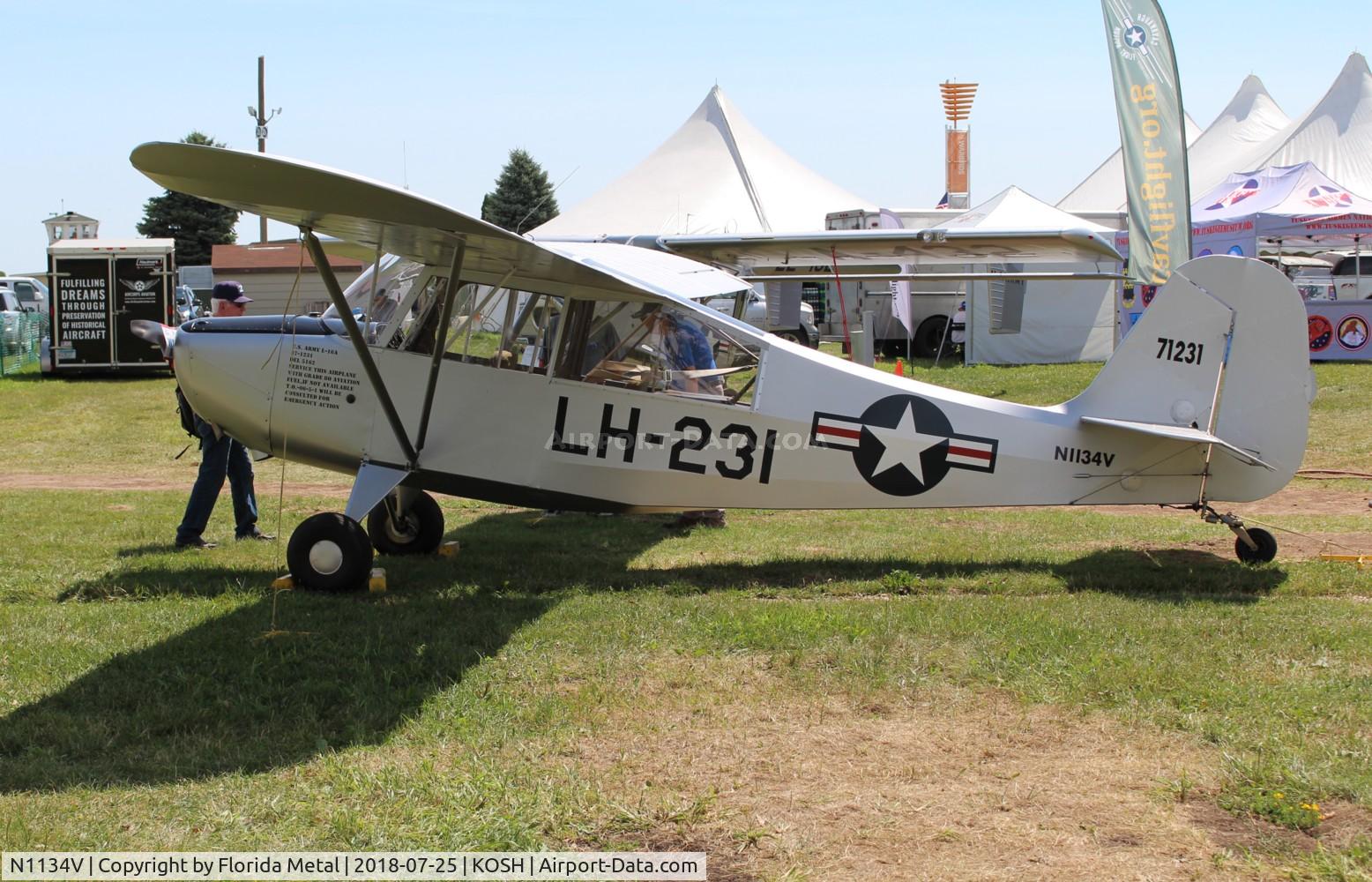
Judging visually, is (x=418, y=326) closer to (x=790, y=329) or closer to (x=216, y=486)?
(x=216, y=486)

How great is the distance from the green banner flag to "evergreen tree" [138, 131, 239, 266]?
51241mm

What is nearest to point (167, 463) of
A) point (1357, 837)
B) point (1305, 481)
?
point (1305, 481)

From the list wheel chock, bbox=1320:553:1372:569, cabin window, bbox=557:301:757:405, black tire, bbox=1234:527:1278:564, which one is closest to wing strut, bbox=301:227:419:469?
cabin window, bbox=557:301:757:405

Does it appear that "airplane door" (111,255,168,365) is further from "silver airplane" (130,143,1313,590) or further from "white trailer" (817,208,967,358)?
"silver airplane" (130,143,1313,590)

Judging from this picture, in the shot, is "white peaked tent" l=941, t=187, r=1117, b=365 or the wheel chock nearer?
the wheel chock

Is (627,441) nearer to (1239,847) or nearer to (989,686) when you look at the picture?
(989,686)

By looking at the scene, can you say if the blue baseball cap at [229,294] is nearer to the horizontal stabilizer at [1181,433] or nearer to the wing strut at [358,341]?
the wing strut at [358,341]

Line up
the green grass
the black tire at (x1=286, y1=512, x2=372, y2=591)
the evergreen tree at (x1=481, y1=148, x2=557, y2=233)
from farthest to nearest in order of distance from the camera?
the evergreen tree at (x1=481, y1=148, x2=557, y2=233) < the black tire at (x1=286, y1=512, x2=372, y2=591) < the green grass

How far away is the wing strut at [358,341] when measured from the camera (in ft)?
22.8

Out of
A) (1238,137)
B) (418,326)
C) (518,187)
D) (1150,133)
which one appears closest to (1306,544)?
(418,326)

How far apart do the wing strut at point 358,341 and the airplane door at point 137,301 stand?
19.2 m

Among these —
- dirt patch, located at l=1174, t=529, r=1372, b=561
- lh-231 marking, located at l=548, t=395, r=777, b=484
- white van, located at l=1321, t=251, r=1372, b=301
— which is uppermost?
white van, located at l=1321, t=251, r=1372, b=301

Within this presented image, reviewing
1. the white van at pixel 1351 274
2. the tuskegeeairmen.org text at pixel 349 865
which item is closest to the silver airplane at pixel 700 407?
the tuskegeeairmen.org text at pixel 349 865

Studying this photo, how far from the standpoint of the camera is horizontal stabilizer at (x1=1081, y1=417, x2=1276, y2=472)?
7.36 m
